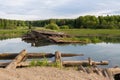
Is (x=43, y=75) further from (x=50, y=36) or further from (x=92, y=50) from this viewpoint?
(x=50, y=36)

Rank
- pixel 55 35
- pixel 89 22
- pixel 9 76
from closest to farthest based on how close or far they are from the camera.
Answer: pixel 9 76 → pixel 55 35 → pixel 89 22

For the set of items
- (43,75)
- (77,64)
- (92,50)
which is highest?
(43,75)

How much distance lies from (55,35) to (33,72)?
4302 cm

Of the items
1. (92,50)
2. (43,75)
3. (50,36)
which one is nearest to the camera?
(43,75)

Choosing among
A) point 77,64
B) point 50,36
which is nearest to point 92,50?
point 77,64

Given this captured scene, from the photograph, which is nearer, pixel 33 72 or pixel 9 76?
pixel 9 76

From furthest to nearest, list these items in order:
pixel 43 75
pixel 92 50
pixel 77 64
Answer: pixel 92 50 → pixel 77 64 → pixel 43 75

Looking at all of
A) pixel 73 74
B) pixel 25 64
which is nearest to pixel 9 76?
pixel 73 74

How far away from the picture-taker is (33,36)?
7050 centimetres

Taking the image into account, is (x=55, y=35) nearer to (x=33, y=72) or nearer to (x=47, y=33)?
(x=47, y=33)

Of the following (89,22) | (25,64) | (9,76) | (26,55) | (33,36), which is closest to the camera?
(9,76)

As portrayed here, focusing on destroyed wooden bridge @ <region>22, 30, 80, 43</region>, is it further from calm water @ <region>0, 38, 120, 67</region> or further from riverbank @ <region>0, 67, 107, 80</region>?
riverbank @ <region>0, 67, 107, 80</region>

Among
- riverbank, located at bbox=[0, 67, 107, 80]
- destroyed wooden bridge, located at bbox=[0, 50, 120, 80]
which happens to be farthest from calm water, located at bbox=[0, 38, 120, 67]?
riverbank, located at bbox=[0, 67, 107, 80]

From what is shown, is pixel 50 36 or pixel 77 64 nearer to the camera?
pixel 77 64
